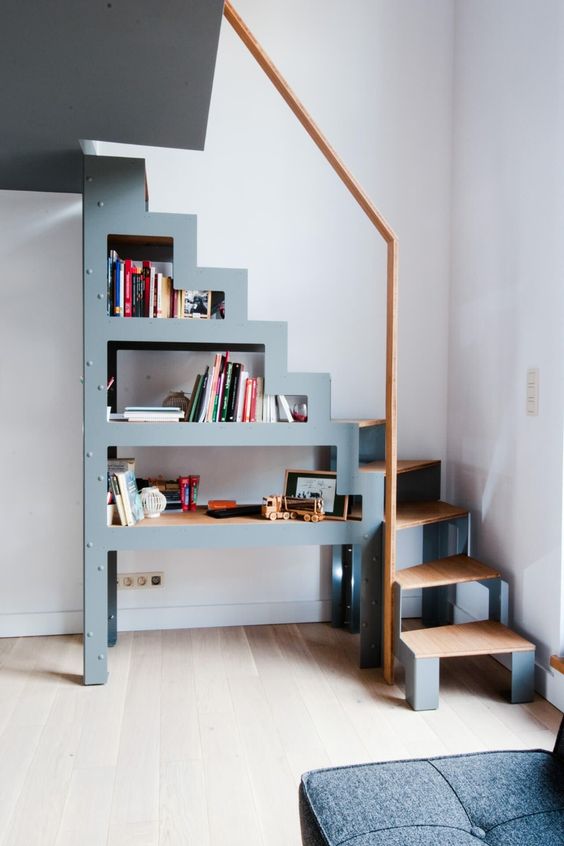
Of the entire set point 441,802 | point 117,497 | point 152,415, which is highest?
point 152,415

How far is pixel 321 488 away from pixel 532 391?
38.2 inches

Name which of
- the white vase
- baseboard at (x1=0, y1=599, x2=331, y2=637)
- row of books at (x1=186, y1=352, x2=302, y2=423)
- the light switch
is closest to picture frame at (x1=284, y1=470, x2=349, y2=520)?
row of books at (x1=186, y1=352, x2=302, y2=423)

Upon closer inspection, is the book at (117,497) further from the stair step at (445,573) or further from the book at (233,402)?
the stair step at (445,573)

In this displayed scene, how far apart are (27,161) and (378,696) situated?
8.06ft

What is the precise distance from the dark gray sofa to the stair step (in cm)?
120

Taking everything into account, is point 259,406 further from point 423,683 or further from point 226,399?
point 423,683

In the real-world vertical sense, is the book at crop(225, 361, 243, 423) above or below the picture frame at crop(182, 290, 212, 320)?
below

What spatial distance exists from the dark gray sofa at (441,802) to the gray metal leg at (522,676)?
1064 mm

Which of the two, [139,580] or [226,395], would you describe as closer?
[226,395]

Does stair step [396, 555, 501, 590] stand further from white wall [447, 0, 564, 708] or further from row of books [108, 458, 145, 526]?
row of books [108, 458, 145, 526]

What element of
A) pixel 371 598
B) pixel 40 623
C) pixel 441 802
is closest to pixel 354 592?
pixel 371 598

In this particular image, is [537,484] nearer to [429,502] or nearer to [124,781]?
[429,502]

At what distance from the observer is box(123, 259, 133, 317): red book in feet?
8.78

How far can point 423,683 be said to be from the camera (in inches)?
96.4
